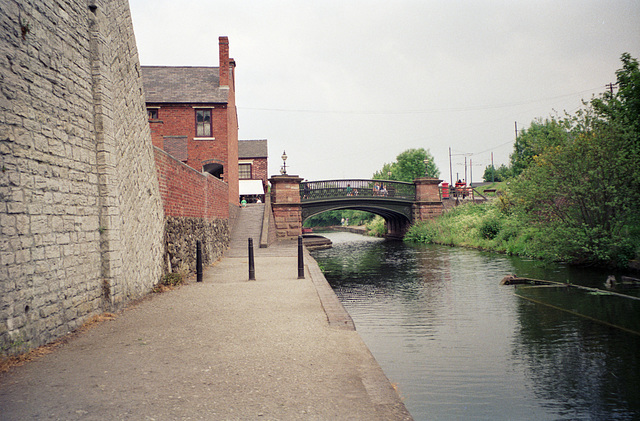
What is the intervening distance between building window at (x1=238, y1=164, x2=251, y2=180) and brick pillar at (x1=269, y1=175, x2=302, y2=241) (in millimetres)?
15330

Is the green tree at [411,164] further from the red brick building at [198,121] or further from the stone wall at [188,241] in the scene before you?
the stone wall at [188,241]

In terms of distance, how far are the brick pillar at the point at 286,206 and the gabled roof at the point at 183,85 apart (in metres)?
6.67

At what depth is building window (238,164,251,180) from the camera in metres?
45.9

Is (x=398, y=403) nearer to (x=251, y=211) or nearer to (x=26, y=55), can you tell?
(x=26, y=55)

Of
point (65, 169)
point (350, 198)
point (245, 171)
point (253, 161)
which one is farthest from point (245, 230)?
point (253, 161)

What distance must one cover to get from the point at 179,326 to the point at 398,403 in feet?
11.1

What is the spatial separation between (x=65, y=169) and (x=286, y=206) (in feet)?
83.3

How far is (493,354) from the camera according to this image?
20.9 feet

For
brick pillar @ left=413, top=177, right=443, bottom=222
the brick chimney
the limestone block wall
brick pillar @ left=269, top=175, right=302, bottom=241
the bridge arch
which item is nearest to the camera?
the limestone block wall

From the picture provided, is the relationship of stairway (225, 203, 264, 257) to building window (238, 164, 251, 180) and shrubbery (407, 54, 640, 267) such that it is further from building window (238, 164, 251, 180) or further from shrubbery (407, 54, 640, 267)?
building window (238, 164, 251, 180)

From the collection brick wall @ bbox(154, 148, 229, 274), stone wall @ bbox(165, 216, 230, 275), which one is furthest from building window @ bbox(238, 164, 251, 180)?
stone wall @ bbox(165, 216, 230, 275)

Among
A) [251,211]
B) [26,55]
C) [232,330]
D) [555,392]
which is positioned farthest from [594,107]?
[251,211]

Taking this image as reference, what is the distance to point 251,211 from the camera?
28.1 meters

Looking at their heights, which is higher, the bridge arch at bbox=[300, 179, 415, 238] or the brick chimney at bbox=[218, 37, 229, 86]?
the brick chimney at bbox=[218, 37, 229, 86]
